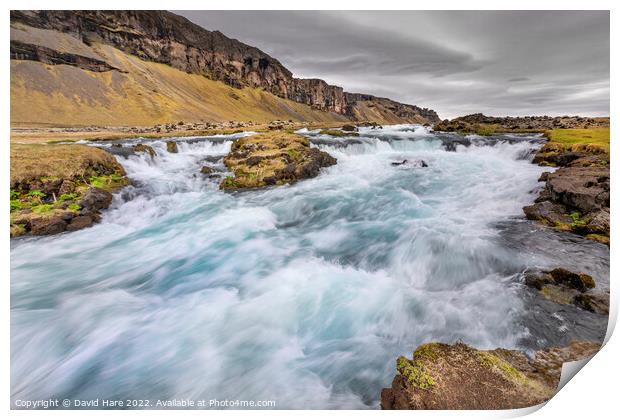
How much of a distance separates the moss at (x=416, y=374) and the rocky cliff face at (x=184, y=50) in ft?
197

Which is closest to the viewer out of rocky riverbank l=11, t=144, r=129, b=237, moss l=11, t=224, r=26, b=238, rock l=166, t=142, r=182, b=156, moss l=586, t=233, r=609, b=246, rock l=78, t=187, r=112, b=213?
moss l=11, t=224, r=26, b=238

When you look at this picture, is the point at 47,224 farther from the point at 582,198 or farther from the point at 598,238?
the point at 582,198

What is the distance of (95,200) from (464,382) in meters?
7.58

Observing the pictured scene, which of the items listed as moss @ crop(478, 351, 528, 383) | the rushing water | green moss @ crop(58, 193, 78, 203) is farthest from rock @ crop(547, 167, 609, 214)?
green moss @ crop(58, 193, 78, 203)

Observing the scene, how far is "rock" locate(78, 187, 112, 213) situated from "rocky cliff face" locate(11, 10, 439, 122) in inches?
2073

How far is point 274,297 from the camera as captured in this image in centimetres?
439

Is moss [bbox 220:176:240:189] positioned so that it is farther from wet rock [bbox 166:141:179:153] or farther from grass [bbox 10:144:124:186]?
wet rock [bbox 166:141:179:153]

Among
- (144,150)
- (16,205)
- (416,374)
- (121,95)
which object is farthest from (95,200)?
(121,95)

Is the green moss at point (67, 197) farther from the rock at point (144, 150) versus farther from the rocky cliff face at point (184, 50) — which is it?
the rocky cliff face at point (184, 50)

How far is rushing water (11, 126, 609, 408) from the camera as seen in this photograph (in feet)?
10.5

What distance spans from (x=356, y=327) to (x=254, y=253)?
2677mm

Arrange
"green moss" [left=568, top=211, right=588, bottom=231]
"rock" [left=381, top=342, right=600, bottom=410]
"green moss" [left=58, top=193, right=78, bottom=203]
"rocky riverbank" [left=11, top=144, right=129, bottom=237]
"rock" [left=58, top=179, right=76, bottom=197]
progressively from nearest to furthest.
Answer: "rock" [left=381, top=342, right=600, bottom=410] < "rocky riverbank" [left=11, top=144, right=129, bottom=237] < "green moss" [left=568, top=211, right=588, bottom=231] < "green moss" [left=58, top=193, right=78, bottom=203] < "rock" [left=58, top=179, right=76, bottom=197]

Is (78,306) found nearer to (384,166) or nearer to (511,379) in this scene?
(511,379)
